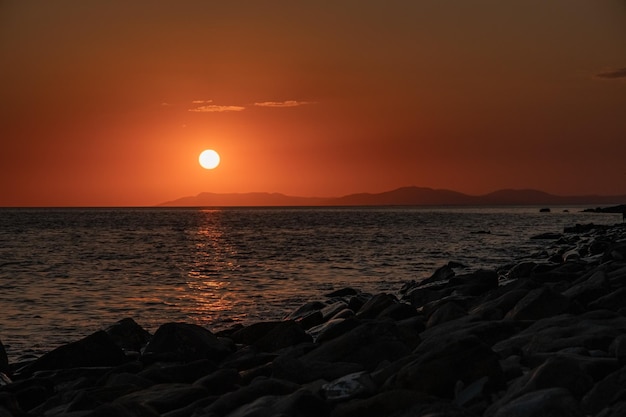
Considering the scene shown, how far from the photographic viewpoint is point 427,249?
153ft

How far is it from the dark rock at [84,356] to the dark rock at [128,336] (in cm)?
195

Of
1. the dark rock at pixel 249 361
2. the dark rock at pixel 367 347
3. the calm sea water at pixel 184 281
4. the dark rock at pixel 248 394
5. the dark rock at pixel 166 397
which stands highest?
the dark rock at pixel 367 347

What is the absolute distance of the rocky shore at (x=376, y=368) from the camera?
7039 mm

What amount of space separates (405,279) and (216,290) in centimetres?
714

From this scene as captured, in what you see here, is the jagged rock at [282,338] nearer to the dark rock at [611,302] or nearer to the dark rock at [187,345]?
the dark rock at [187,345]

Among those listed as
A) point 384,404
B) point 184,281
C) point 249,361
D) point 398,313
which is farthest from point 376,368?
point 184,281

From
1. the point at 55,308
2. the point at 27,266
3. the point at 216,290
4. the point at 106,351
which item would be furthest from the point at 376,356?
the point at 27,266

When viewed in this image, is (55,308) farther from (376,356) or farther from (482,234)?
(482,234)

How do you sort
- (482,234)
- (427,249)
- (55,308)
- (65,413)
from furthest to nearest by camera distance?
1. (482,234)
2. (427,249)
3. (55,308)
4. (65,413)

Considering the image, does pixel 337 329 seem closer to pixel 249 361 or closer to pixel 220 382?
pixel 249 361

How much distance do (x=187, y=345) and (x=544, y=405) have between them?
7044 mm

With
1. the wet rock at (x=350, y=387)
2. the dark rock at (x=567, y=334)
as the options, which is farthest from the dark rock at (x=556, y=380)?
the wet rock at (x=350, y=387)

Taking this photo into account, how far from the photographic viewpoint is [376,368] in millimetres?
9320

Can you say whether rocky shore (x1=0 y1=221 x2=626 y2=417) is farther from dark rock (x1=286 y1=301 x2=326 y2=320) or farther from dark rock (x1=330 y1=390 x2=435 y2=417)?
dark rock (x1=286 y1=301 x2=326 y2=320)
